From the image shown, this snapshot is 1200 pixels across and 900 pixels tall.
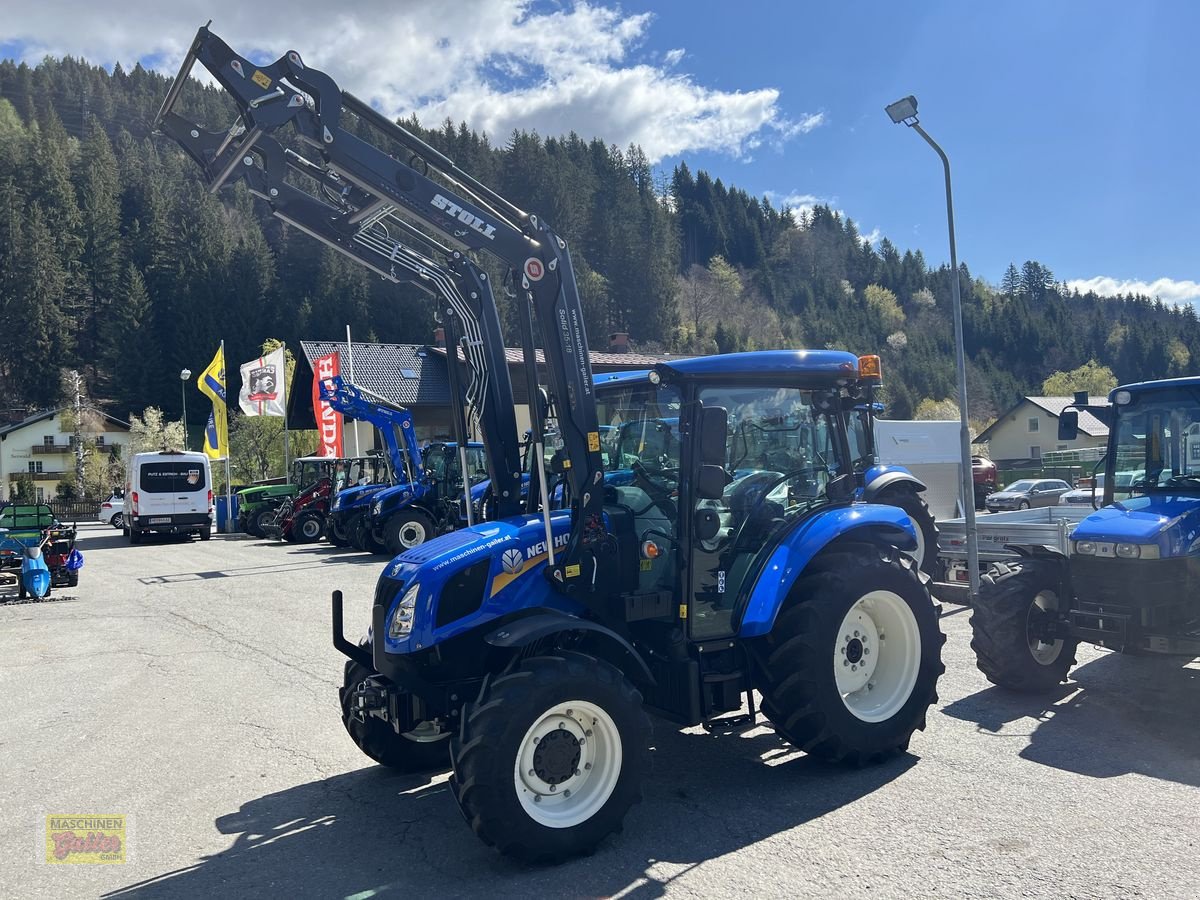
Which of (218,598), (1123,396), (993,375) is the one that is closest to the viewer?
(1123,396)

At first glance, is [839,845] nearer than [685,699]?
Yes

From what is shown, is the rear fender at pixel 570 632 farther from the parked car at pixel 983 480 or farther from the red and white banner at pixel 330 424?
the parked car at pixel 983 480

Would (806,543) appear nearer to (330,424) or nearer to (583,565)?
(583,565)

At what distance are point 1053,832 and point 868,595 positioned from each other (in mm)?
1556

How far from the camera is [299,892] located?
13.1 ft

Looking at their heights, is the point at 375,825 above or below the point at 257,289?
below

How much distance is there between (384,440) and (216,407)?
13.4 m

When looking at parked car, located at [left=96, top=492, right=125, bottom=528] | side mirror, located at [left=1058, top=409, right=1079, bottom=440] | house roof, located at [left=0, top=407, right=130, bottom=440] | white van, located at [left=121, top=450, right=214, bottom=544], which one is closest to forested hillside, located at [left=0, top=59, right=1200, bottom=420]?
house roof, located at [left=0, top=407, right=130, bottom=440]

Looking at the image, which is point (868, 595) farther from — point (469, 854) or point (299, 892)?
point (299, 892)

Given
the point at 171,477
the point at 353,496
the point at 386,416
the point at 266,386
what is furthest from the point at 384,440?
the point at 266,386

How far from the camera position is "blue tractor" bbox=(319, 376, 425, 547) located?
19.2m

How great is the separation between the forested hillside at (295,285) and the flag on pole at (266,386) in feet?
124

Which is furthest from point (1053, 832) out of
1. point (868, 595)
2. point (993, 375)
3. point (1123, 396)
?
point (993, 375)

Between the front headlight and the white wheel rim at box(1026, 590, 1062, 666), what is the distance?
15.6 feet
